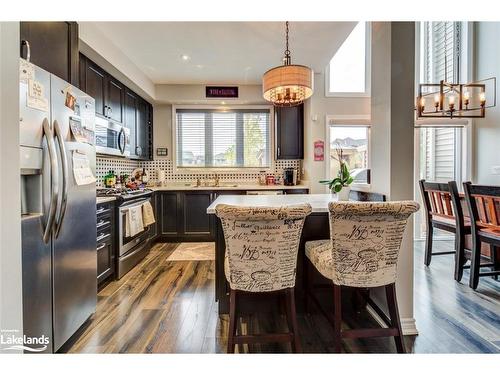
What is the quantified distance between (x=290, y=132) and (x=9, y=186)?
13.4 ft

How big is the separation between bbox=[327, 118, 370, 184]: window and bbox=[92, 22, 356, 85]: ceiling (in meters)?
1.07

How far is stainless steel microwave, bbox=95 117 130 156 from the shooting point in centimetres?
308

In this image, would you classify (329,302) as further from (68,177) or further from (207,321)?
(68,177)

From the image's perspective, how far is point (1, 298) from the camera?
0.90m

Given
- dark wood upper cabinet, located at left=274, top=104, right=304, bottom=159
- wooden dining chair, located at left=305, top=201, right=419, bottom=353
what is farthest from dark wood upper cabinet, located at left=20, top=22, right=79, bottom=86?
dark wood upper cabinet, located at left=274, top=104, right=304, bottom=159

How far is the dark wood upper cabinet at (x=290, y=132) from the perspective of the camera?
4.54 metres

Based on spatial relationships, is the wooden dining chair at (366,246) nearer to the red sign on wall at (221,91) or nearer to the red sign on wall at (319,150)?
the red sign on wall at (319,150)

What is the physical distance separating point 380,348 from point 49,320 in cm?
204

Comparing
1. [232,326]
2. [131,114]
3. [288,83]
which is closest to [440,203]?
[288,83]

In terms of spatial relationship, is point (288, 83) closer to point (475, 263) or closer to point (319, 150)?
→ point (319, 150)

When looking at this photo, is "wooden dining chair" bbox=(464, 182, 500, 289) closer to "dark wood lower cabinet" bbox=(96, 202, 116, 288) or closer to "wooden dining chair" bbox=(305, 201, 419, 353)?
"wooden dining chair" bbox=(305, 201, 419, 353)

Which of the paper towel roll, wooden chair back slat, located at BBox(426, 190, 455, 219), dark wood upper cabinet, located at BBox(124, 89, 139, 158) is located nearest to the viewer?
wooden chair back slat, located at BBox(426, 190, 455, 219)

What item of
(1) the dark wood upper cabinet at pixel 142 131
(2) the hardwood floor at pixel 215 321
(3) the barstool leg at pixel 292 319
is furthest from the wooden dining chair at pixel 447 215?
(1) the dark wood upper cabinet at pixel 142 131
